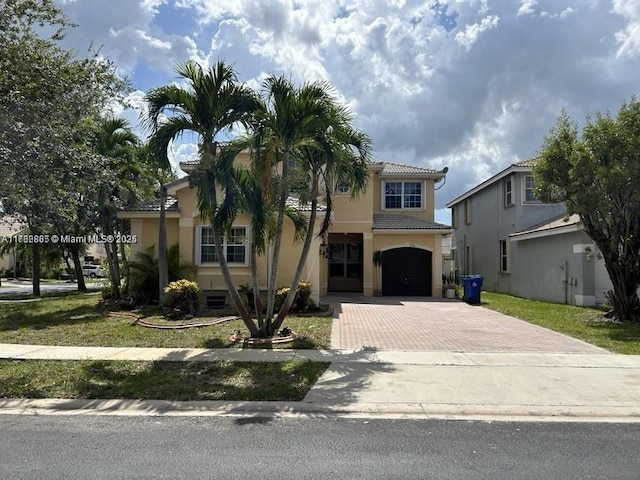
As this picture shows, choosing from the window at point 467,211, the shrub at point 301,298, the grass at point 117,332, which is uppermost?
the window at point 467,211

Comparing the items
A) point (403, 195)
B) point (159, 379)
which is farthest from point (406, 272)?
point (159, 379)

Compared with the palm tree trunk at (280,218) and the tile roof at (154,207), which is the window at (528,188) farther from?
the palm tree trunk at (280,218)

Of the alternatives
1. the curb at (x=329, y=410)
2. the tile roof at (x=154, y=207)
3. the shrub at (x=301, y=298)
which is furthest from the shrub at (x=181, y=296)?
the curb at (x=329, y=410)

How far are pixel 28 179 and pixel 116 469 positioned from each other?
6.24m

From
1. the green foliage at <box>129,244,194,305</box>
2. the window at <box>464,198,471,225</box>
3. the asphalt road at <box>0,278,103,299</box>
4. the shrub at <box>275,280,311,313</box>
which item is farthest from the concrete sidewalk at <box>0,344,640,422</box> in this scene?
the window at <box>464,198,471,225</box>

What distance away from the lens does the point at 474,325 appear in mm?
13602

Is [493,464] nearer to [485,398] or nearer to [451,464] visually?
[451,464]

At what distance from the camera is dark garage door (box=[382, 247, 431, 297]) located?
23.0 m

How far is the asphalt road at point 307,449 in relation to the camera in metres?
4.51

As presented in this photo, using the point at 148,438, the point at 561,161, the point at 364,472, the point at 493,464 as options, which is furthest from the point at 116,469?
the point at 561,161

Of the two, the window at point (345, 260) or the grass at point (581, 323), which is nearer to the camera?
the grass at point (581, 323)

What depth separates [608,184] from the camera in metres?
12.9

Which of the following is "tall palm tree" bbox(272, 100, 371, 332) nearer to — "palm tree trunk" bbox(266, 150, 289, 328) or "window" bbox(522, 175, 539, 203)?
"palm tree trunk" bbox(266, 150, 289, 328)

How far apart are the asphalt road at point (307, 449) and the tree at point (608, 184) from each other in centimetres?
904
